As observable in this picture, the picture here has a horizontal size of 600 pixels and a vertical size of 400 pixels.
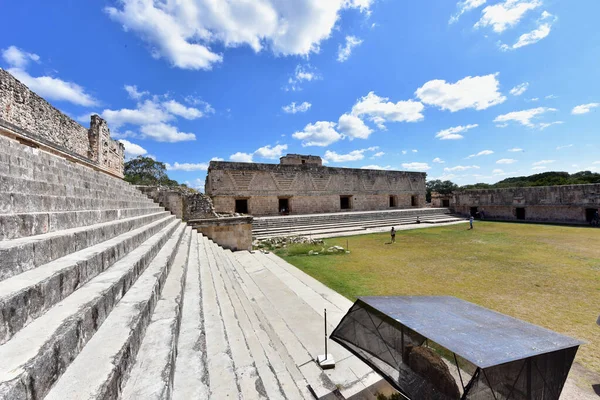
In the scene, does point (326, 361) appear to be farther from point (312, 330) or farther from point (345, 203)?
point (345, 203)

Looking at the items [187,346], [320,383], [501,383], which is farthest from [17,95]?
[501,383]

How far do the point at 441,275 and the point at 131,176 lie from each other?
30.8m

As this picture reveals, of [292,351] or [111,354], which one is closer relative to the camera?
[111,354]

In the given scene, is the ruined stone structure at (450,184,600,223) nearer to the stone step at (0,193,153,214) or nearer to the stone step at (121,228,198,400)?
the stone step at (121,228,198,400)

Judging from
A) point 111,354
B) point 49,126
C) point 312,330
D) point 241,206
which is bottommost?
point 312,330

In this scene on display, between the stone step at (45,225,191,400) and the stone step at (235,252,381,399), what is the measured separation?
1.91 metres

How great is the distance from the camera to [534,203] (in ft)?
60.5

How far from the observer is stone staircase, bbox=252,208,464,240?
13.0 meters

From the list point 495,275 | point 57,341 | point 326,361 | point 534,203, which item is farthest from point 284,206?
point 534,203

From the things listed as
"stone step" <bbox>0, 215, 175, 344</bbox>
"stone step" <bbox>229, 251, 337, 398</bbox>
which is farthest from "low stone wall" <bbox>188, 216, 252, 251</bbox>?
"stone step" <bbox>0, 215, 175, 344</bbox>

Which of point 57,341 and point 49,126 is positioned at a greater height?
point 49,126

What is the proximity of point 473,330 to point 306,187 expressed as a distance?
649 inches

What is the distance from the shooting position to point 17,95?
6.19 metres

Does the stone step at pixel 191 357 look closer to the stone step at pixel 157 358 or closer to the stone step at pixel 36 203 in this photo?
the stone step at pixel 157 358
